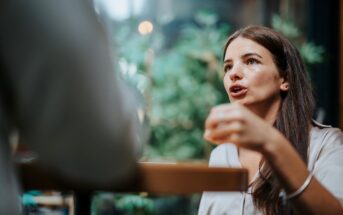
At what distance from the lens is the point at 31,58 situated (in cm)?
51

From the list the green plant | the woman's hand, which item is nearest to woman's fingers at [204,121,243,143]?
the woman's hand

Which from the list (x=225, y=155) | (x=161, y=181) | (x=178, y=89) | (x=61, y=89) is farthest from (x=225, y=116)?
(x=178, y=89)

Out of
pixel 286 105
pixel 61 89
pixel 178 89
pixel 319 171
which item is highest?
pixel 61 89

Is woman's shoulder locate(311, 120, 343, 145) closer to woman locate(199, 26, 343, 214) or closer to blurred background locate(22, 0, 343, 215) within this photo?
woman locate(199, 26, 343, 214)

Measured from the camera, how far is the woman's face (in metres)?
1.21

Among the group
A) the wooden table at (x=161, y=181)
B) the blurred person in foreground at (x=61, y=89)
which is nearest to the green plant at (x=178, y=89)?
the wooden table at (x=161, y=181)

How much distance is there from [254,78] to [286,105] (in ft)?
0.31

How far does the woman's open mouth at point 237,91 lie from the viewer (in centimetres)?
121

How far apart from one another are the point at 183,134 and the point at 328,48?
926mm

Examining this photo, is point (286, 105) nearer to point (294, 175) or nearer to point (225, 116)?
point (294, 175)

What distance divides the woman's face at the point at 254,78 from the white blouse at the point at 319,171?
0.41 ft

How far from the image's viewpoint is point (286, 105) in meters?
1.18

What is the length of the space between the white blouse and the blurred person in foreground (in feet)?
2.12

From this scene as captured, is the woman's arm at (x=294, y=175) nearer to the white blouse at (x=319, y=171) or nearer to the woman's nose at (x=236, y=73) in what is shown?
the white blouse at (x=319, y=171)
